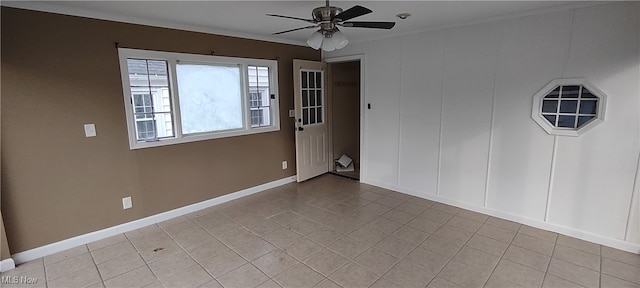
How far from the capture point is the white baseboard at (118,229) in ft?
9.13

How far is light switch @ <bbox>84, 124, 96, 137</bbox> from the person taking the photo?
2.95 m

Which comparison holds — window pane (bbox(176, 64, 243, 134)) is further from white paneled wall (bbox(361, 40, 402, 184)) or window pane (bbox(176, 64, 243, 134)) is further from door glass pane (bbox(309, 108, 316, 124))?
white paneled wall (bbox(361, 40, 402, 184))

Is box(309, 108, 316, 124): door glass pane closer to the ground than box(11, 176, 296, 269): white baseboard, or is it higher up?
higher up

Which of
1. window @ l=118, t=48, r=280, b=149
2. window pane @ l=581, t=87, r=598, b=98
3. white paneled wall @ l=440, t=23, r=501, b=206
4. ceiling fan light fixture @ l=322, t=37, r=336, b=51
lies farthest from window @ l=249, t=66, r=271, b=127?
window pane @ l=581, t=87, r=598, b=98

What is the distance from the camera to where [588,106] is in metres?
2.87

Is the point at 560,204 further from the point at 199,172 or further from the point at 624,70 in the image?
the point at 199,172

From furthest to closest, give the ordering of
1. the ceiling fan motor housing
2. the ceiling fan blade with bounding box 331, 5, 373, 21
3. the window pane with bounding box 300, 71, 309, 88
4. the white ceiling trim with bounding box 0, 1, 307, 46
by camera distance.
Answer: the window pane with bounding box 300, 71, 309, 88
the white ceiling trim with bounding box 0, 1, 307, 46
the ceiling fan motor housing
the ceiling fan blade with bounding box 331, 5, 373, 21

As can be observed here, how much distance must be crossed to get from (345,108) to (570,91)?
3543 mm

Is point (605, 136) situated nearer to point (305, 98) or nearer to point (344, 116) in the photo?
point (305, 98)

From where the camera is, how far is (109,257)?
9.14 ft

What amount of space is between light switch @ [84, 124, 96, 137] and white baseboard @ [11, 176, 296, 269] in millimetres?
1003

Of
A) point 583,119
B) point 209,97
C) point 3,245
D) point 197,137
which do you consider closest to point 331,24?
point 209,97

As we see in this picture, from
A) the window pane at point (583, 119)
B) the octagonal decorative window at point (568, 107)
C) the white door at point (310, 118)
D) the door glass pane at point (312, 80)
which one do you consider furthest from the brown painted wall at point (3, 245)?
the window pane at point (583, 119)

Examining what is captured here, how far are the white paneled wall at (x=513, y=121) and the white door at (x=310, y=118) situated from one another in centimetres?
78
